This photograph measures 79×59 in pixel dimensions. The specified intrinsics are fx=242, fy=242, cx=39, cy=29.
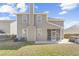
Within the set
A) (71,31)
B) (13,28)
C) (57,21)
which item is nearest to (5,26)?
(13,28)

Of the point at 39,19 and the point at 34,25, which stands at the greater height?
the point at 39,19

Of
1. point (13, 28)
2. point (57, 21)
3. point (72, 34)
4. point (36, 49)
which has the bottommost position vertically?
point (36, 49)

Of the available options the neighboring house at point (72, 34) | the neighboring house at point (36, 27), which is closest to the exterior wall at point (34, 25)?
the neighboring house at point (36, 27)

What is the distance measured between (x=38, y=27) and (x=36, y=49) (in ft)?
1.42

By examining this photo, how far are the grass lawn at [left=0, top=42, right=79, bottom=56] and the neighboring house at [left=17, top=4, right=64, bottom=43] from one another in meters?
0.13

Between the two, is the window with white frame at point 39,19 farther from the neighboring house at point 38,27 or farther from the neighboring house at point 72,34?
the neighboring house at point 72,34

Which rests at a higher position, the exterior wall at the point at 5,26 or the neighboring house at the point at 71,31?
the exterior wall at the point at 5,26

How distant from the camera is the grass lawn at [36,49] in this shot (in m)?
4.72

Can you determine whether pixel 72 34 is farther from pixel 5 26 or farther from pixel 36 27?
pixel 5 26

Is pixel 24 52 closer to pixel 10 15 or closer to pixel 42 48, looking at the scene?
pixel 42 48

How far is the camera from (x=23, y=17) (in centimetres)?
474

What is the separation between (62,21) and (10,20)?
1.02 metres

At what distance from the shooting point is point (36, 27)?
4770 mm

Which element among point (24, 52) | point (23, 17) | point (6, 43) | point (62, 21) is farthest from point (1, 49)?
point (62, 21)
